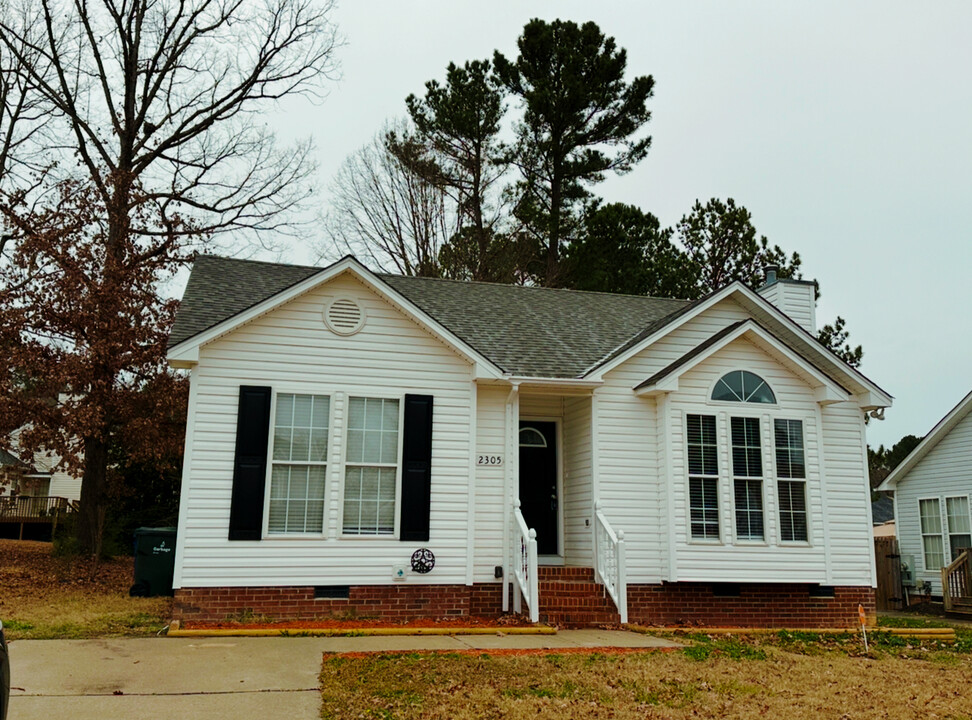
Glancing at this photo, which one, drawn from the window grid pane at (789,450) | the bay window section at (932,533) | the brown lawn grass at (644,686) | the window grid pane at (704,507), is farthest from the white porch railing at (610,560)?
the bay window section at (932,533)

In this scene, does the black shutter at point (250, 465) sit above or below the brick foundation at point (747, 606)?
above

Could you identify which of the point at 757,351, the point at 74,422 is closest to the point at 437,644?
the point at 757,351

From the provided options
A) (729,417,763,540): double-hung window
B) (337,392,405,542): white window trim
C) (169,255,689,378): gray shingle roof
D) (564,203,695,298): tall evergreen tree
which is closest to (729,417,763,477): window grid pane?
(729,417,763,540): double-hung window

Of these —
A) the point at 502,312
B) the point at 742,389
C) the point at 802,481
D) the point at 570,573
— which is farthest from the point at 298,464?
the point at 802,481

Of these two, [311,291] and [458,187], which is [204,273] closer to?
[311,291]

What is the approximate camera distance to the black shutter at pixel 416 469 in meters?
11.6

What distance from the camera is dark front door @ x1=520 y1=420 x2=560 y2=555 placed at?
1376cm

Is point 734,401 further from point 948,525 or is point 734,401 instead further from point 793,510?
point 948,525

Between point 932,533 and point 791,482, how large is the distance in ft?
34.7

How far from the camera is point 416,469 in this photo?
462 inches

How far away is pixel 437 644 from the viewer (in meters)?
9.50

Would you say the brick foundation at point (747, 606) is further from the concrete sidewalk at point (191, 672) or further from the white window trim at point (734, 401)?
the white window trim at point (734, 401)

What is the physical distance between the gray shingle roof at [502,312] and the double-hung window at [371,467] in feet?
5.57

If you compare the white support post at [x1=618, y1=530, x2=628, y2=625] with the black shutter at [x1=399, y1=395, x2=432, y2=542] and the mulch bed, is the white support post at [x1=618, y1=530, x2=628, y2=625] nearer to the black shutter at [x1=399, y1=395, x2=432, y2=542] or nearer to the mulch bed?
the mulch bed
